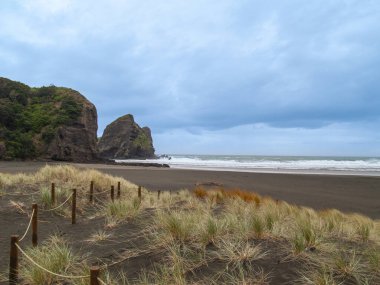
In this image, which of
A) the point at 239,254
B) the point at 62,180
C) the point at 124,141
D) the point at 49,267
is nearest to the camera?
the point at 239,254

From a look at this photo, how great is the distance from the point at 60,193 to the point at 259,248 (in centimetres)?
852

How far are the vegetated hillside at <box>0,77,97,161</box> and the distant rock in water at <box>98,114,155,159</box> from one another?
40.5 meters

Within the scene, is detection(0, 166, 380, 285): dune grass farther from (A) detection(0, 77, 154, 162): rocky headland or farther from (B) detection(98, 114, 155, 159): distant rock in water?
(B) detection(98, 114, 155, 159): distant rock in water

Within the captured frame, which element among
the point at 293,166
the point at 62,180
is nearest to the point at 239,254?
the point at 62,180

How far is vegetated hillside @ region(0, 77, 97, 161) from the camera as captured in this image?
1758 inches

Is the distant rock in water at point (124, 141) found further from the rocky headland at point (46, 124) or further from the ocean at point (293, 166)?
the rocky headland at point (46, 124)

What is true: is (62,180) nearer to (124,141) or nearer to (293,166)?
(293,166)

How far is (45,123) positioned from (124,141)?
48622 millimetres

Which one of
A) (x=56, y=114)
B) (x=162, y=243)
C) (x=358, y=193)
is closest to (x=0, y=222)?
(x=162, y=243)

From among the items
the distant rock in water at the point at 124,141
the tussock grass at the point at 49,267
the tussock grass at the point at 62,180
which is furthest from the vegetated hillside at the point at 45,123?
the tussock grass at the point at 49,267

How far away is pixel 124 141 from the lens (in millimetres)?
97188

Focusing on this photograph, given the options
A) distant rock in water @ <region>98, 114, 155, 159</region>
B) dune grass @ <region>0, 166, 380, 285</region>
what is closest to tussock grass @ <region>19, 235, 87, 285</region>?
dune grass @ <region>0, 166, 380, 285</region>

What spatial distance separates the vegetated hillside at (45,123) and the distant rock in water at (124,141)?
40.5m

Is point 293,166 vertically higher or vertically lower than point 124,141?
lower
